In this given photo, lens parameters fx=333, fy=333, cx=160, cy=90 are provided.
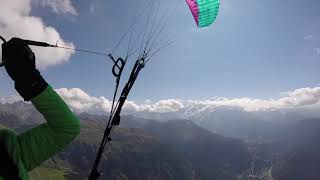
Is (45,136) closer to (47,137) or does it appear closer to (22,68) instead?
(47,137)

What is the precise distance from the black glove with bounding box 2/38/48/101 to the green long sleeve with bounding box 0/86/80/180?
0.10 meters

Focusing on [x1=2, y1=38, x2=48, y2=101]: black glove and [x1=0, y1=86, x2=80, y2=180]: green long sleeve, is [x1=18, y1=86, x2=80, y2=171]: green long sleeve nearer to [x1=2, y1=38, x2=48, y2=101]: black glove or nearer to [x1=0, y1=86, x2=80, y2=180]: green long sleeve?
[x1=0, y1=86, x2=80, y2=180]: green long sleeve

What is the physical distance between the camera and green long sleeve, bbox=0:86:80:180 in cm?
280

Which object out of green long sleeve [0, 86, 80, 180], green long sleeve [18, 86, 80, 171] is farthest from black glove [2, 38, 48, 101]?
green long sleeve [18, 86, 80, 171]

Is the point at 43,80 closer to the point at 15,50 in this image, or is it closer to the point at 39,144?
the point at 15,50

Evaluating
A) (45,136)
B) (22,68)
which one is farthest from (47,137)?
(22,68)

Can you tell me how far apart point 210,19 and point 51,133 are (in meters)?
9.59

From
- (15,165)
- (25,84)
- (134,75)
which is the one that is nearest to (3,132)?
(15,165)

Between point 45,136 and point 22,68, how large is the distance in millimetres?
771

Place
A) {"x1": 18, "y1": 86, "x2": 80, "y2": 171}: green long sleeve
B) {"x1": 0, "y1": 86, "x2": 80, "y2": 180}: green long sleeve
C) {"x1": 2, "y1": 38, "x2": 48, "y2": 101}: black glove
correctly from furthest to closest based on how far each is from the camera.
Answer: {"x1": 18, "y1": 86, "x2": 80, "y2": 171}: green long sleeve < {"x1": 0, "y1": 86, "x2": 80, "y2": 180}: green long sleeve < {"x1": 2, "y1": 38, "x2": 48, "y2": 101}: black glove

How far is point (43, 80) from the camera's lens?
9.03 feet

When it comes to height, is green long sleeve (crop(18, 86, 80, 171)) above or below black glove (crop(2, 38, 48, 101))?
below

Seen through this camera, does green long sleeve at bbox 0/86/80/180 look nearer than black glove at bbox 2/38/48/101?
No

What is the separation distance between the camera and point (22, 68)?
2631mm
